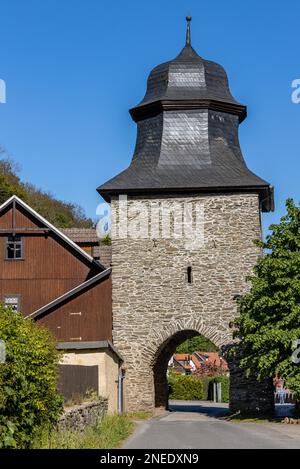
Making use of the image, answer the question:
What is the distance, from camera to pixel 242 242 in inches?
1212

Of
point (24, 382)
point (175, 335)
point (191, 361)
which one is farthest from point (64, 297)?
point (191, 361)

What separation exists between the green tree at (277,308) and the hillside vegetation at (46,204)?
37.3 meters

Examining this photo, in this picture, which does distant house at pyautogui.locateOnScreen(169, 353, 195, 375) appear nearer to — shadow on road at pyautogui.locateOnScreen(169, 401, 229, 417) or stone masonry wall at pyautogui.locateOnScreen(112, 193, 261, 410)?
shadow on road at pyautogui.locateOnScreen(169, 401, 229, 417)

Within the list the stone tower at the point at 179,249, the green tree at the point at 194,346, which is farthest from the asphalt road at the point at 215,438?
the green tree at the point at 194,346

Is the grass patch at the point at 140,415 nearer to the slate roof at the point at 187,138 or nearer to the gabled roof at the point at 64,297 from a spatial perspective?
the gabled roof at the point at 64,297

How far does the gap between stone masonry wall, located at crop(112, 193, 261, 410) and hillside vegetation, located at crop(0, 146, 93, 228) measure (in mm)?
31710

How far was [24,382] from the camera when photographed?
1296 cm

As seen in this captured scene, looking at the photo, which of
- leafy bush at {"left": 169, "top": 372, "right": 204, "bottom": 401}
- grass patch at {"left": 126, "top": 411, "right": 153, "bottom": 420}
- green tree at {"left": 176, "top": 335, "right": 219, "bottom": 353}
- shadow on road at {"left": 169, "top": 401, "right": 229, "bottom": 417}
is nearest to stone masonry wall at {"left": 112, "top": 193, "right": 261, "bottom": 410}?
grass patch at {"left": 126, "top": 411, "right": 153, "bottom": 420}

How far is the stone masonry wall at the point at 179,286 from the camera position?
30.5 m

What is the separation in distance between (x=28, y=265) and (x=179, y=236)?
6894 mm

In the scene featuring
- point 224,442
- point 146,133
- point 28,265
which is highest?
point 146,133
